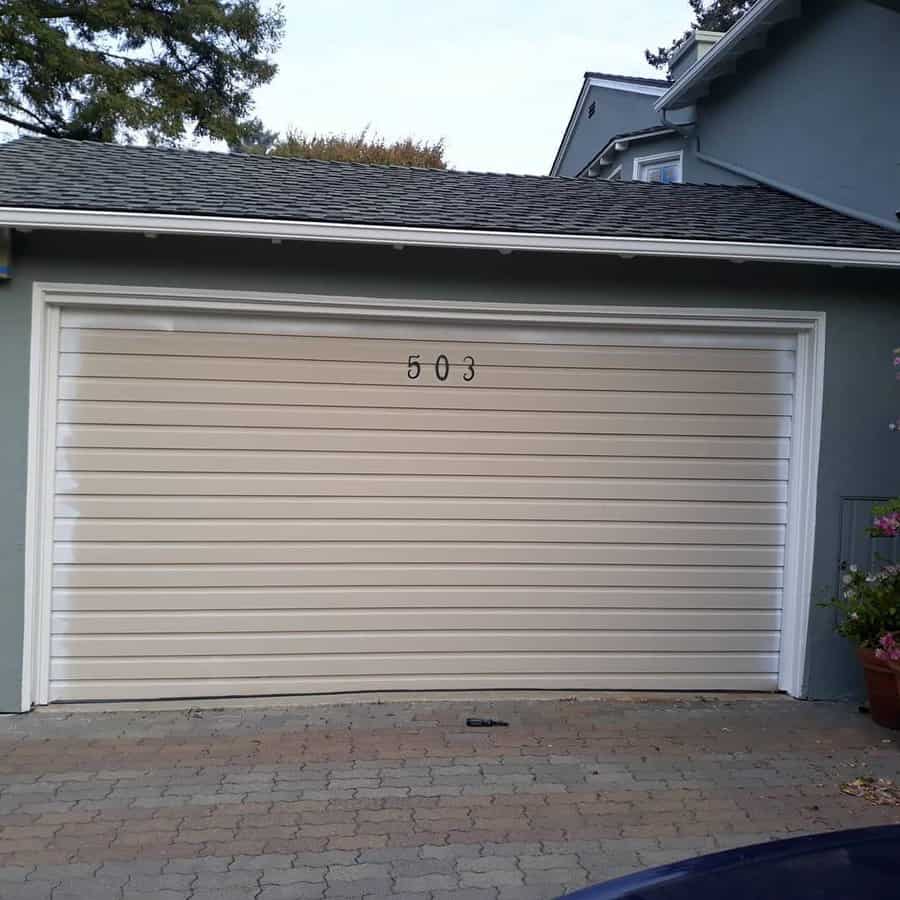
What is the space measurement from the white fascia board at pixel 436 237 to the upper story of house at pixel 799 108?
58.5 inches

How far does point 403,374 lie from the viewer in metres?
6.61

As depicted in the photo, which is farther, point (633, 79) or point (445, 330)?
point (633, 79)

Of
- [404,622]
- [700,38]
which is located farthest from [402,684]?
[700,38]

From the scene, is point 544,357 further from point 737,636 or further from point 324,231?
point 737,636

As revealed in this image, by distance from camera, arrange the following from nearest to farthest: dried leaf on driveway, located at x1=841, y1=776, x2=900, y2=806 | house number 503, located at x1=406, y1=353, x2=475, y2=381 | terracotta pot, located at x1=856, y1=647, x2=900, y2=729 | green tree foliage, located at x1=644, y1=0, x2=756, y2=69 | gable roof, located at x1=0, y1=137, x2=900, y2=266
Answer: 1. dried leaf on driveway, located at x1=841, y1=776, x2=900, y2=806
2. gable roof, located at x1=0, y1=137, x2=900, y2=266
3. terracotta pot, located at x1=856, y1=647, x2=900, y2=729
4. house number 503, located at x1=406, y1=353, x2=475, y2=381
5. green tree foliage, located at x1=644, y1=0, x2=756, y2=69

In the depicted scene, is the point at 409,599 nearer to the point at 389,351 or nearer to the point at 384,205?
the point at 389,351

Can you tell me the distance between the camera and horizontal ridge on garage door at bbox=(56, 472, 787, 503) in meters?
6.39

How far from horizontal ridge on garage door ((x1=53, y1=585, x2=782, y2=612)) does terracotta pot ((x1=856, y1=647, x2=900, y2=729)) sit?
759 mm

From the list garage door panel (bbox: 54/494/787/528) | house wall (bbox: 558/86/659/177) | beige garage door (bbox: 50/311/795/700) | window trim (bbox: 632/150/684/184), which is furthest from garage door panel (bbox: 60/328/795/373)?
house wall (bbox: 558/86/659/177)

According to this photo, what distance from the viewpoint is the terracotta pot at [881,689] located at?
20.0 feet

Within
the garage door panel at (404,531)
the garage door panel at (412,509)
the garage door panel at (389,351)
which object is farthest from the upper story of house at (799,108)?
the garage door panel at (404,531)

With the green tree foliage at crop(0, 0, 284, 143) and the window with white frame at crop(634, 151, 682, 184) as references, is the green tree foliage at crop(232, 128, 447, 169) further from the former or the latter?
the window with white frame at crop(634, 151, 682, 184)

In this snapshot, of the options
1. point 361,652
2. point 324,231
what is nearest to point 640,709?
point 361,652

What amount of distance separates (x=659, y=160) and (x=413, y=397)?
23.7 feet
